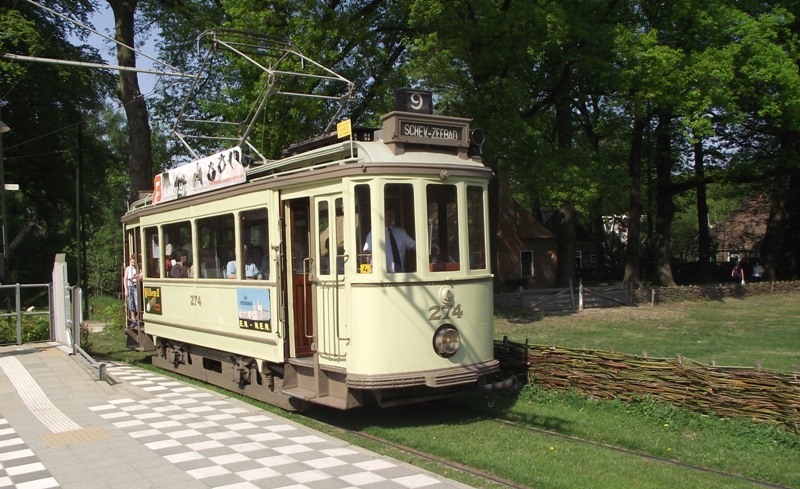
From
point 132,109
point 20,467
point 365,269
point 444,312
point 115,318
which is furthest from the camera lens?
point 115,318

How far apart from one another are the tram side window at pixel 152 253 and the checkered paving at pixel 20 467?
5.54 metres

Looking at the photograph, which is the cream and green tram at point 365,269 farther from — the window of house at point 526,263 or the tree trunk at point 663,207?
the window of house at point 526,263

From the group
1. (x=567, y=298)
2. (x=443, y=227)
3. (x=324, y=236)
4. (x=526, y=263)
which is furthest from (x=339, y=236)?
(x=526, y=263)

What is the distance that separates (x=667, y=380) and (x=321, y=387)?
14.0 feet

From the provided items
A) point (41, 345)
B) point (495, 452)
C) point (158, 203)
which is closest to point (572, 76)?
point (158, 203)

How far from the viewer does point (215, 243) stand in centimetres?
1121

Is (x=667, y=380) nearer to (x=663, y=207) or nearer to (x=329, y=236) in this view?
(x=329, y=236)

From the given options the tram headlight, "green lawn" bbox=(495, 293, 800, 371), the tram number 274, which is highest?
the tram number 274

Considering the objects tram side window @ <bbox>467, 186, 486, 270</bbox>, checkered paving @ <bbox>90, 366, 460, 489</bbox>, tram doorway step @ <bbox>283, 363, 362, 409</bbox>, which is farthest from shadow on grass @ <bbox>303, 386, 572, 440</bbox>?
tram side window @ <bbox>467, 186, 486, 270</bbox>

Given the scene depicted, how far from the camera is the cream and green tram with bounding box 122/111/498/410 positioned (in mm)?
8375

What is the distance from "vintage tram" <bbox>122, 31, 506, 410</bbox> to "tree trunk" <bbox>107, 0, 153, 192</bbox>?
420 inches

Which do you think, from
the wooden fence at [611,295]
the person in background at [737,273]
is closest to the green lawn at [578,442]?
the wooden fence at [611,295]

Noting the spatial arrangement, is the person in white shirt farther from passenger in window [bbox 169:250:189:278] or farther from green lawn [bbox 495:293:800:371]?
green lawn [bbox 495:293:800:371]

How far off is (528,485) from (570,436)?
1946 millimetres
